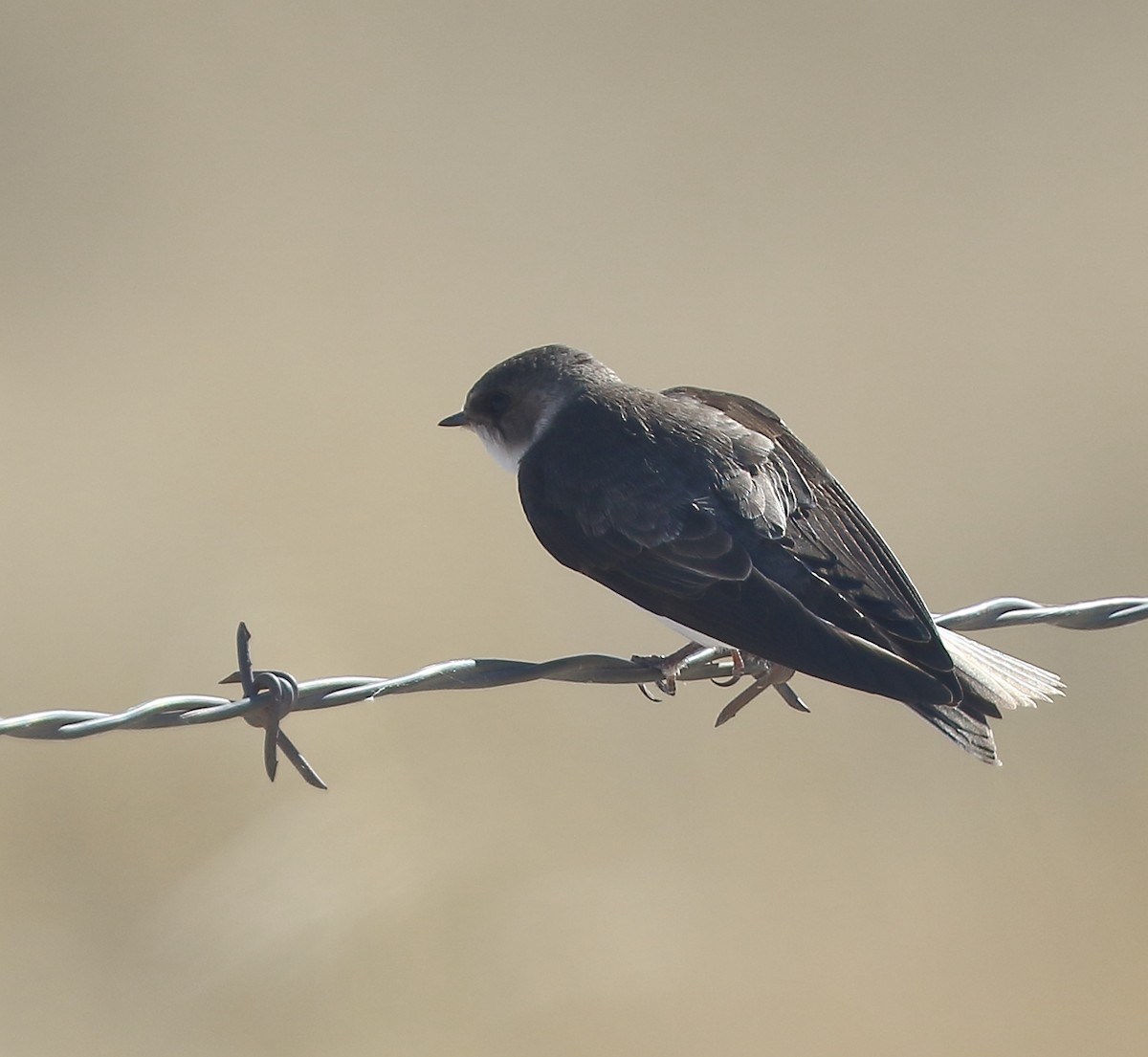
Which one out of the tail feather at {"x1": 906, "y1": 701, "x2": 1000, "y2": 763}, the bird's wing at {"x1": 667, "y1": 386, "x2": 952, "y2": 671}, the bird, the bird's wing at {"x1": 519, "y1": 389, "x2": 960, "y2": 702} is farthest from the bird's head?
the tail feather at {"x1": 906, "y1": 701, "x2": 1000, "y2": 763}

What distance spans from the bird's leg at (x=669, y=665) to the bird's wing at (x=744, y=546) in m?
0.13

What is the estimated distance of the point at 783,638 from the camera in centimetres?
333

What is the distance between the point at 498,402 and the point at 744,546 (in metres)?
1.49

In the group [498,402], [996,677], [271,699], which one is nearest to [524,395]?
[498,402]

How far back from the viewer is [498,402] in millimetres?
4840

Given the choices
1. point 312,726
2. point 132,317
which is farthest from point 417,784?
point 132,317

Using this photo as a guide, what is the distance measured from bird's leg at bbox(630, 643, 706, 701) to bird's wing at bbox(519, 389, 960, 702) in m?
0.13

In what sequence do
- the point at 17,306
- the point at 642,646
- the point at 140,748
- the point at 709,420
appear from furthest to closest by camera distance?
the point at 17,306, the point at 642,646, the point at 140,748, the point at 709,420

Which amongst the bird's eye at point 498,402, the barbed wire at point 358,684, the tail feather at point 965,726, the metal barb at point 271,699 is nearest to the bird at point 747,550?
the tail feather at point 965,726

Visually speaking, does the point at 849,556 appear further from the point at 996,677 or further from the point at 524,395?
the point at 524,395

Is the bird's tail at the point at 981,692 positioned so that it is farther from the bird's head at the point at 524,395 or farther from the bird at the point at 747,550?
the bird's head at the point at 524,395

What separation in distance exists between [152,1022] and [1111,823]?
4471mm

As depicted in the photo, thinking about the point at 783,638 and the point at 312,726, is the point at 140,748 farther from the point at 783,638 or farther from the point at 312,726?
the point at 783,638

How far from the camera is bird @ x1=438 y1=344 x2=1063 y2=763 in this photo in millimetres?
3250
